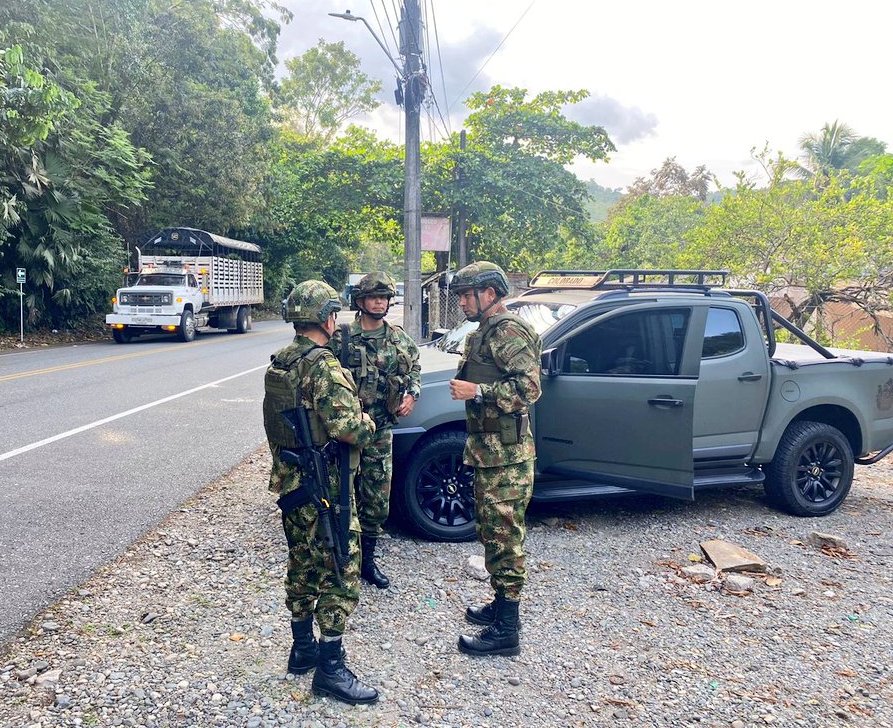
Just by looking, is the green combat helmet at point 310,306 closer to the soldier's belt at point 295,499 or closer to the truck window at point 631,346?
the soldier's belt at point 295,499

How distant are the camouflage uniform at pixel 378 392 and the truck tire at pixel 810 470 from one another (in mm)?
2969

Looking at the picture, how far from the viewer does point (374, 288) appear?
3.83 metres

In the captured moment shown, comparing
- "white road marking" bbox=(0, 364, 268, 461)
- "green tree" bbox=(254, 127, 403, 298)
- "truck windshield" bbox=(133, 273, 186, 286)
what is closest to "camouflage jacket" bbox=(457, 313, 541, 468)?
"white road marking" bbox=(0, 364, 268, 461)

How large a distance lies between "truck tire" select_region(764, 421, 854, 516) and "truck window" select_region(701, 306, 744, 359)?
2.80ft

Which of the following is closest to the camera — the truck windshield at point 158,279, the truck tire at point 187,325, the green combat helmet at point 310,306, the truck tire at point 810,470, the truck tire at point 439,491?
the green combat helmet at point 310,306

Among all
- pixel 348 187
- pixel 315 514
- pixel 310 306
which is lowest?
pixel 315 514

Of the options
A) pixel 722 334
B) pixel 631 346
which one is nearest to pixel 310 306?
pixel 631 346

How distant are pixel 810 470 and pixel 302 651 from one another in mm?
4089

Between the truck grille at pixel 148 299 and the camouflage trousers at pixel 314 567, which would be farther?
the truck grille at pixel 148 299

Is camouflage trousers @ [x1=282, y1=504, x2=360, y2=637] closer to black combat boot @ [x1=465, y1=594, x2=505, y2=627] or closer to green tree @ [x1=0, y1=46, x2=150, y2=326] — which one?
black combat boot @ [x1=465, y1=594, x2=505, y2=627]

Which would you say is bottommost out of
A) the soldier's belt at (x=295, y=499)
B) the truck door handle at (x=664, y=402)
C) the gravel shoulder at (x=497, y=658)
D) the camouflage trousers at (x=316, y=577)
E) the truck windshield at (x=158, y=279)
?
the gravel shoulder at (x=497, y=658)

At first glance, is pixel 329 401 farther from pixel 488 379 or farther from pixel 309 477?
pixel 488 379

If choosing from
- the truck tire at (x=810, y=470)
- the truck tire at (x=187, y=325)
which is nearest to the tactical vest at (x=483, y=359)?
the truck tire at (x=810, y=470)

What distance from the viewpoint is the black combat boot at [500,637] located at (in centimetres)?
317
